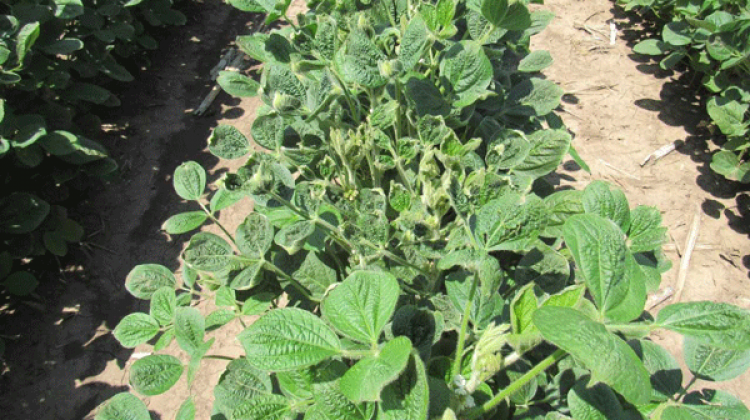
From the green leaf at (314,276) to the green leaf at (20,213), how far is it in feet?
6.85

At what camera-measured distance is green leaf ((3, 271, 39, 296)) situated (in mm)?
2758

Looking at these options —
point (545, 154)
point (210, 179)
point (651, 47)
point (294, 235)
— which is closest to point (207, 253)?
point (294, 235)

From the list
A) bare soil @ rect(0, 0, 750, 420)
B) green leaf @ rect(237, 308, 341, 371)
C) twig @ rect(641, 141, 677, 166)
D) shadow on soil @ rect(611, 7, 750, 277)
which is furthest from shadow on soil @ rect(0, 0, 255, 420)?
shadow on soil @ rect(611, 7, 750, 277)

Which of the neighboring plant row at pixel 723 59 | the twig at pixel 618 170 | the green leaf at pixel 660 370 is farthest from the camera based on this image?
the twig at pixel 618 170

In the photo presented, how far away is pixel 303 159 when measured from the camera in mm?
1469

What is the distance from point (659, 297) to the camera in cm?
276

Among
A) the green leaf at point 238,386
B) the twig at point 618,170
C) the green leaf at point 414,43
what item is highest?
the green leaf at point 414,43

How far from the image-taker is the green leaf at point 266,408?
1.04 metres

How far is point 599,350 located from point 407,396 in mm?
313

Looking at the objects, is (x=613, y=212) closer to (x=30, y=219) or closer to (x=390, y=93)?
(x=390, y=93)

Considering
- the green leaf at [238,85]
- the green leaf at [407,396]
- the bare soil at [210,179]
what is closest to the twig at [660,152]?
the bare soil at [210,179]

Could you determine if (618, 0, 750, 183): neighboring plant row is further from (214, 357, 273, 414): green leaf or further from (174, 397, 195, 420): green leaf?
(174, 397, 195, 420): green leaf

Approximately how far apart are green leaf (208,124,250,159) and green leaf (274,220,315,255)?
0.33 meters

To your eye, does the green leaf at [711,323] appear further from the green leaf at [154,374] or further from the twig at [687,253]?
the twig at [687,253]
